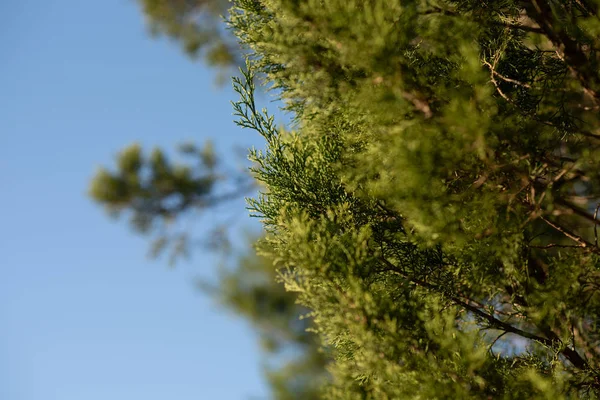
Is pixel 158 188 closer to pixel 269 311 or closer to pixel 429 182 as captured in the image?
pixel 269 311

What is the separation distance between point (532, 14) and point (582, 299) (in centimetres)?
181

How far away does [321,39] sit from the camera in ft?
10.5

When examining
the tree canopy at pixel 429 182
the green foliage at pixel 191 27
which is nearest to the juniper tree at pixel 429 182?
the tree canopy at pixel 429 182

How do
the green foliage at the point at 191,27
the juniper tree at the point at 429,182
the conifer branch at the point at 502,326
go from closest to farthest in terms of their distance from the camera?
the juniper tree at the point at 429,182, the conifer branch at the point at 502,326, the green foliage at the point at 191,27

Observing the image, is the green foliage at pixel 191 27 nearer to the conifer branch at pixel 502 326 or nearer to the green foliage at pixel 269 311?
the green foliage at pixel 269 311

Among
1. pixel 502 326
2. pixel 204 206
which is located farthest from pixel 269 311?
pixel 502 326

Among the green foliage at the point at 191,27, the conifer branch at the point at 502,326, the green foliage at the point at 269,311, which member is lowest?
the conifer branch at the point at 502,326

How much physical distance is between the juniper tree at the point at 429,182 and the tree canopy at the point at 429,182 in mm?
12

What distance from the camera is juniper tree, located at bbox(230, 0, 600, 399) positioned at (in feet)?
9.64

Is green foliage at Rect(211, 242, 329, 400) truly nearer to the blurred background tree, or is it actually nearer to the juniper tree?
the blurred background tree

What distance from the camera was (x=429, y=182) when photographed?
2.89 meters

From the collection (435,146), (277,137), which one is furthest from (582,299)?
(277,137)

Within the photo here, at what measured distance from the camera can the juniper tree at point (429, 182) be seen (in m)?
2.94

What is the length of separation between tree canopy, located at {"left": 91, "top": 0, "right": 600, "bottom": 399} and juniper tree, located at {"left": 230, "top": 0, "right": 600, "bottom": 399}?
0.01 meters
